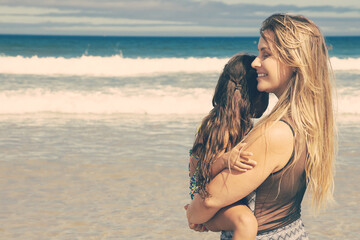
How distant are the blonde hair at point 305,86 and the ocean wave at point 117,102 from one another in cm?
1029

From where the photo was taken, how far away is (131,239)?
446cm

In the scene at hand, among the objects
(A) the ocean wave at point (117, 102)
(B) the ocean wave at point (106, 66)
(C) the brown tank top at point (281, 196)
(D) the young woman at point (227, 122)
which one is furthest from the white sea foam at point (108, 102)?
(C) the brown tank top at point (281, 196)

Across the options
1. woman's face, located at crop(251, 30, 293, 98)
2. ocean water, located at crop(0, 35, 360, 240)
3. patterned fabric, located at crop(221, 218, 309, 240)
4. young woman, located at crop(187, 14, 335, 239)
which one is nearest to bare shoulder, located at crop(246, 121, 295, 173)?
young woman, located at crop(187, 14, 335, 239)

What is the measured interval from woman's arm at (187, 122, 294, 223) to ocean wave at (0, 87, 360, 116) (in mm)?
10313

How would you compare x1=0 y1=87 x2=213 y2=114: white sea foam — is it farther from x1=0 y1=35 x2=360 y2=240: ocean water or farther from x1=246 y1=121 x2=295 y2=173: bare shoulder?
x1=246 y1=121 x2=295 y2=173: bare shoulder

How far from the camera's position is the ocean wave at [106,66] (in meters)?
22.6

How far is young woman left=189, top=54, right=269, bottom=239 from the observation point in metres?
1.92

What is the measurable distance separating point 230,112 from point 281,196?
15.1 inches

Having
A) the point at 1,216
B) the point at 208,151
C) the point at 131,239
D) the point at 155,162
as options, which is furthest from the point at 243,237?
Result: the point at 155,162

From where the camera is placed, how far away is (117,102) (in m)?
13.7

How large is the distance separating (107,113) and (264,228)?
10.4m

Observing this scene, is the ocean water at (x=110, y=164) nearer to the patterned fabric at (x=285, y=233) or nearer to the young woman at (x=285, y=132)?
the young woman at (x=285, y=132)

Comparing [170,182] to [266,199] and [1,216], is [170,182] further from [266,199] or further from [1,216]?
[266,199]

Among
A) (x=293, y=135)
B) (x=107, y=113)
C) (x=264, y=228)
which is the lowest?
(x=107, y=113)
